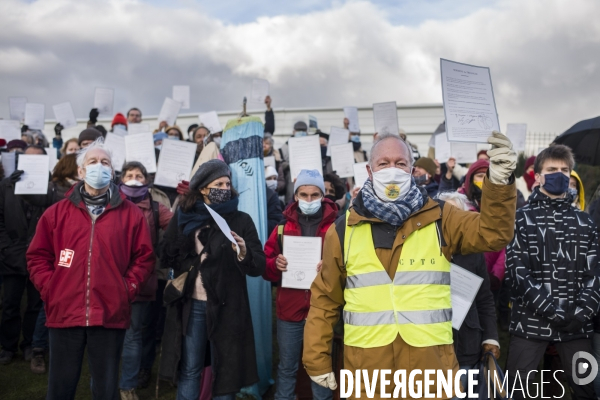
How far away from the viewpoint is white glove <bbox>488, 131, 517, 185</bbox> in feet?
8.07

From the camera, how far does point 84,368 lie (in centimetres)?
591

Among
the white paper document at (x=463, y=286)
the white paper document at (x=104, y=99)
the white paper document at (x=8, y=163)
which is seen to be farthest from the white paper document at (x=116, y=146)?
the white paper document at (x=463, y=286)

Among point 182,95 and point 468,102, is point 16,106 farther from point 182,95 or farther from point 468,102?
point 468,102

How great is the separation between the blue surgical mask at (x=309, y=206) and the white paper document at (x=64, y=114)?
7.41 metres

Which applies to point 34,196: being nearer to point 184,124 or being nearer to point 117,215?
point 117,215

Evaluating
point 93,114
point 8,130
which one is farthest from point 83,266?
point 93,114

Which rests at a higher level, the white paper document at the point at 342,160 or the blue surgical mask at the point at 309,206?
the white paper document at the point at 342,160

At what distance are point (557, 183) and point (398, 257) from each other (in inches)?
83.0

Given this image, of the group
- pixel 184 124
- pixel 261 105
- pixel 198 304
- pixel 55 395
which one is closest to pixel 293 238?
pixel 198 304

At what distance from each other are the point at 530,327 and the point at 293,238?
1.98 metres

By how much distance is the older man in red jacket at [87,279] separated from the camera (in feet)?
12.4

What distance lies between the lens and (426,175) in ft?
22.4

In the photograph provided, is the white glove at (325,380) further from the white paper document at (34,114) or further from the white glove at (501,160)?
the white paper document at (34,114)

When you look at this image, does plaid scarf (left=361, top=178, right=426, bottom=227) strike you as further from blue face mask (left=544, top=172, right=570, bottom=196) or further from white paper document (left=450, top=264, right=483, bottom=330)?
blue face mask (left=544, top=172, right=570, bottom=196)
